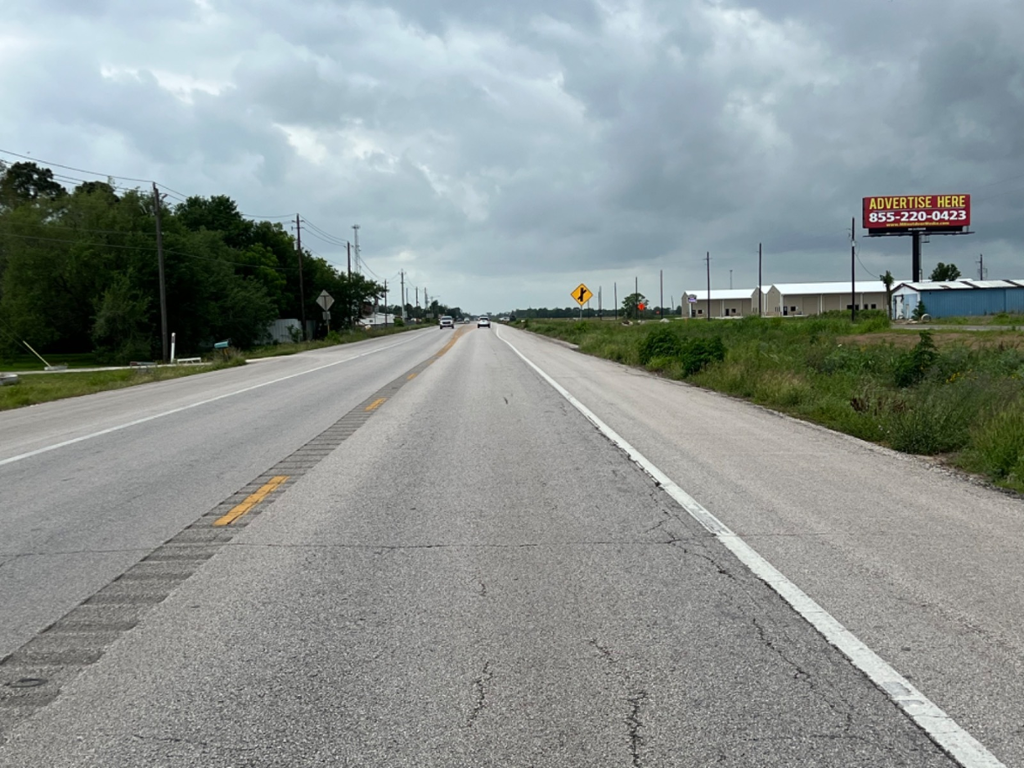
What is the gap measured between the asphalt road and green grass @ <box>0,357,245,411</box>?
1302cm

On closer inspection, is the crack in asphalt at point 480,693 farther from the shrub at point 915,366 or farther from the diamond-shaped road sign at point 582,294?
the diamond-shaped road sign at point 582,294

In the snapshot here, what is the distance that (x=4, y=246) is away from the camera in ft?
174

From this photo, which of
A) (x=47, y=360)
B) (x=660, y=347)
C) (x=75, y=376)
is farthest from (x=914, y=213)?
(x=75, y=376)

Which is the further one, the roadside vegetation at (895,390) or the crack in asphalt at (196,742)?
the roadside vegetation at (895,390)

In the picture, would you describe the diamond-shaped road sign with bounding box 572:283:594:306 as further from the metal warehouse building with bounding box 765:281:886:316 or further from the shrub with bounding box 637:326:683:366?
the metal warehouse building with bounding box 765:281:886:316

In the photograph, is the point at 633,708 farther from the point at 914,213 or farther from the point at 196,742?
the point at 914,213

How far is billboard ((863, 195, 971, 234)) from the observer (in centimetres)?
8438

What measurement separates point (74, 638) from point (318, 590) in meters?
1.41

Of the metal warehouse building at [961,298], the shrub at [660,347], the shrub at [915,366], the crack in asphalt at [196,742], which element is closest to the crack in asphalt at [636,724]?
the crack in asphalt at [196,742]

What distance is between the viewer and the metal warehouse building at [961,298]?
249 feet

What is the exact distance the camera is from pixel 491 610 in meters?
5.10

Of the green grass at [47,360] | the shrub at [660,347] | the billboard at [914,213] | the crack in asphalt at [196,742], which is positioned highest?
the billboard at [914,213]

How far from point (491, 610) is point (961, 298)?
82.7 m

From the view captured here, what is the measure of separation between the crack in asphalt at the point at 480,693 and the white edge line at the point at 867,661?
6.05 ft
